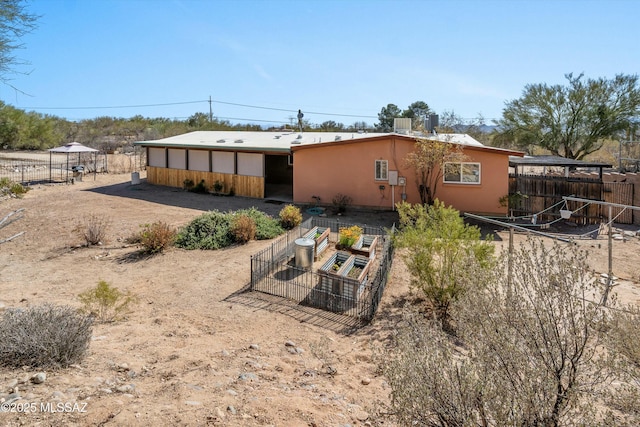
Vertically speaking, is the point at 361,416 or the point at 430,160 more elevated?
the point at 430,160

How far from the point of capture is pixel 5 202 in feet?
69.5

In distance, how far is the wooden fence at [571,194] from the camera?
16672mm

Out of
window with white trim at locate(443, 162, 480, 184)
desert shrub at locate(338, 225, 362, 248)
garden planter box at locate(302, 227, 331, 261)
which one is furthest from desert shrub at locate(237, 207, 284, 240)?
window with white trim at locate(443, 162, 480, 184)

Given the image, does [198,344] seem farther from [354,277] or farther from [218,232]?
[218,232]

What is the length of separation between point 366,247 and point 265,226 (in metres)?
3.98

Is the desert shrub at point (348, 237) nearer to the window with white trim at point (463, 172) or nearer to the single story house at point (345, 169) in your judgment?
the single story house at point (345, 169)

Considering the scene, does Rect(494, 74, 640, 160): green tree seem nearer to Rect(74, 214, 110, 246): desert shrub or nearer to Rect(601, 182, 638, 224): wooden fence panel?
Rect(601, 182, 638, 224): wooden fence panel

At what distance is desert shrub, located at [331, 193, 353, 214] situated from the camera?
18.0 meters

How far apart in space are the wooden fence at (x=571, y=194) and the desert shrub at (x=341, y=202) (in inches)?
273

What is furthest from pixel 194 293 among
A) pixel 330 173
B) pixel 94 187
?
pixel 94 187

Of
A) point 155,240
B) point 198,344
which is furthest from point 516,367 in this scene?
point 155,240

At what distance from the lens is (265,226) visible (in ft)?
48.1

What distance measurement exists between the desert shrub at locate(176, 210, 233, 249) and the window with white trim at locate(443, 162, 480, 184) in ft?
30.4

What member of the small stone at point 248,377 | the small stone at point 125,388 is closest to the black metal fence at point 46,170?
the small stone at point 125,388
